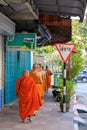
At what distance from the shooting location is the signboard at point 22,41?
15.2 meters

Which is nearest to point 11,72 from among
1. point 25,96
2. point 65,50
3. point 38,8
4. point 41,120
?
point 65,50

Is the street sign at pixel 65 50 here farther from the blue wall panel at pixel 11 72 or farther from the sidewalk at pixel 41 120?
the blue wall panel at pixel 11 72

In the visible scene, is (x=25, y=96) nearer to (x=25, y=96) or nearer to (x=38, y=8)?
(x=25, y=96)

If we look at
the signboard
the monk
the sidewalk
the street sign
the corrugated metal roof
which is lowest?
the sidewalk

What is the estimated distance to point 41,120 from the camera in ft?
42.1

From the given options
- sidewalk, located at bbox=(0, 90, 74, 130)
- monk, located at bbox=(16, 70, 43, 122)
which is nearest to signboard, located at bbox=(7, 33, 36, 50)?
sidewalk, located at bbox=(0, 90, 74, 130)

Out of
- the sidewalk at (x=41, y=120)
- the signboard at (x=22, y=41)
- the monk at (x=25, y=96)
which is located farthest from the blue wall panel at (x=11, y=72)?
the monk at (x=25, y=96)

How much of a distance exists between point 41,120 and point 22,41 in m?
3.78

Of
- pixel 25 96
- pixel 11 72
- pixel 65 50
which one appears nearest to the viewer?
pixel 25 96

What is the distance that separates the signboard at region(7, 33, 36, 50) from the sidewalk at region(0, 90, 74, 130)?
2.41 metres

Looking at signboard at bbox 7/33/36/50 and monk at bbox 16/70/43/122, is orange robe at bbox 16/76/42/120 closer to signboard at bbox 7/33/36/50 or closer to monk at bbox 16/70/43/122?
monk at bbox 16/70/43/122

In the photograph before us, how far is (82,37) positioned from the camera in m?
42.0

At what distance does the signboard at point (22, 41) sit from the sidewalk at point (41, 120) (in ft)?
7.90

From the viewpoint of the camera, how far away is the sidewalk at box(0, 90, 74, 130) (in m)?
11.5
